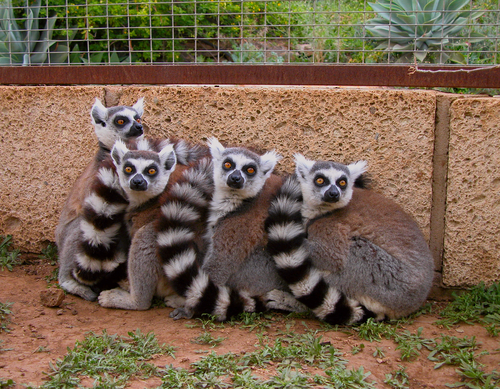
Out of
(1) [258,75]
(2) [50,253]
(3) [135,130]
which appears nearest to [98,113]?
(3) [135,130]

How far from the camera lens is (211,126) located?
13.9ft

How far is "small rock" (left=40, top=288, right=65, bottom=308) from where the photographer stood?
3607 millimetres

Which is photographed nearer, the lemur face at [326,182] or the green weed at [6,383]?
the green weed at [6,383]

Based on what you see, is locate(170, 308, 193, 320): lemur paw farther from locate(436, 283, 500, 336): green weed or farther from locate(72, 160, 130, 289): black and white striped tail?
locate(436, 283, 500, 336): green weed

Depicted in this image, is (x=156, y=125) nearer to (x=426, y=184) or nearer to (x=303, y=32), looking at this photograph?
(x=426, y=184)

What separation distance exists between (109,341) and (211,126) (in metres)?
2.02

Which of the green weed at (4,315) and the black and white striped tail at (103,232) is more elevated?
the black and white striped tail at (103,232)

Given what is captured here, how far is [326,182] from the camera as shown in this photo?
354 centimetres

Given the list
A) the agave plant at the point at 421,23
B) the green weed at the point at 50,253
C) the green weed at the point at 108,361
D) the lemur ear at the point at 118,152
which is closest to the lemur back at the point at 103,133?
the lemur ear at the point at 118,152

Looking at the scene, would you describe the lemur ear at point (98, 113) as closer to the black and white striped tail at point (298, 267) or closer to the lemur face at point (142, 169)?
the lemur face at point (142, 169)

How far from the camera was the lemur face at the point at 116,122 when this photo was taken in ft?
13.3

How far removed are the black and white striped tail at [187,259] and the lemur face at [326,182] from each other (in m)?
0.82

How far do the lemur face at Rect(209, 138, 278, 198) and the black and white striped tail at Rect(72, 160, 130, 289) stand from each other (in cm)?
76

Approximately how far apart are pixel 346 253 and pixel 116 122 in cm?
216
